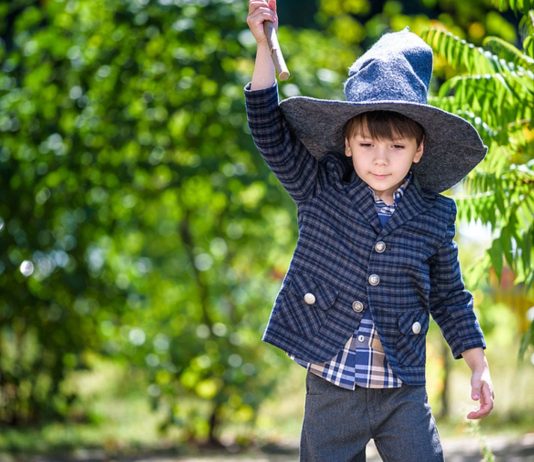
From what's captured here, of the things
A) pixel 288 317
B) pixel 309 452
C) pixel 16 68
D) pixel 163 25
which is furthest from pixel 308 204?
pixel 16 68

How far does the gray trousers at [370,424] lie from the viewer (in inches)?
107

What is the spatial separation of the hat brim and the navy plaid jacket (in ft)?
0.14

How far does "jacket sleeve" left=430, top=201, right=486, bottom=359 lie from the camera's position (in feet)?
9.25

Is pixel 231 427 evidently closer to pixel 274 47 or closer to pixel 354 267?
pixel 354 267

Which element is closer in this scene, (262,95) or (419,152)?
(262,95)

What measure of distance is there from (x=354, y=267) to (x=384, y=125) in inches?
14.6

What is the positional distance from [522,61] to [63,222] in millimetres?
3146

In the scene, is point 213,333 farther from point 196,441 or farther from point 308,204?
point 308,204

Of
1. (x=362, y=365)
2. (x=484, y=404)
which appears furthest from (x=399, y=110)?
(x=484, y=404)

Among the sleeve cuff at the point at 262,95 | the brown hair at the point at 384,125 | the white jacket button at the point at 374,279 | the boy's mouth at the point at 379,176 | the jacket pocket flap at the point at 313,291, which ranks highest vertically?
the sleeve cuff at the point at 262,95

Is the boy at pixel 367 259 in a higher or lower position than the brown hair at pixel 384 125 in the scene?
lower

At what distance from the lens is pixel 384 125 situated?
2.73 m

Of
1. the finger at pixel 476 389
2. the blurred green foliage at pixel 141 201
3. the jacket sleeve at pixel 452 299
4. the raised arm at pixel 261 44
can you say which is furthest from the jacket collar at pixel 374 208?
the blurred green foliage at pixel 141 201

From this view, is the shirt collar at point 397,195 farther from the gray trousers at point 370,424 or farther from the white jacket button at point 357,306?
the gray trousers at point 370,424
